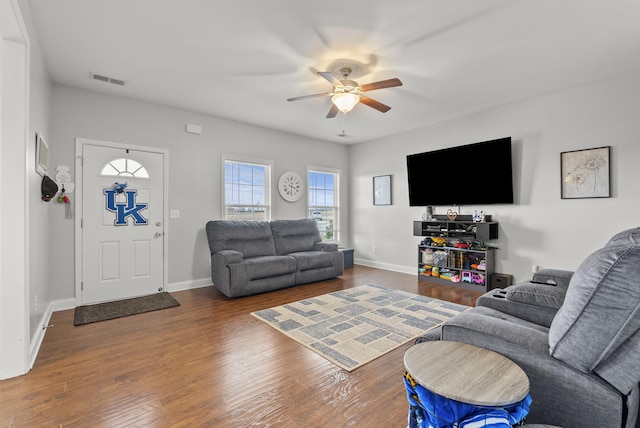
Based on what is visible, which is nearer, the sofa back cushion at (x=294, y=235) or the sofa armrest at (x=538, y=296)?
the sofa armrest at (x=538, y=296)

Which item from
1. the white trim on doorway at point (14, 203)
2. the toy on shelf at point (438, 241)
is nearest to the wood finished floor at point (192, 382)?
the white trim on doorway at point (14, 203)

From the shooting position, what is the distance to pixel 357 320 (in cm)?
328

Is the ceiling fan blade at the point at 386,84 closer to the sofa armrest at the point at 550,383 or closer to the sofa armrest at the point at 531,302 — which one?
the sofa armrest at the point at 531,302

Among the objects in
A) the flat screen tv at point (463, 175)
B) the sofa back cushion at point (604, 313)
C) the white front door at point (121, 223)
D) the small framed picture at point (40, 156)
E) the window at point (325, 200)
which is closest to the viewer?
the sofa back cushion at point (604, 313)

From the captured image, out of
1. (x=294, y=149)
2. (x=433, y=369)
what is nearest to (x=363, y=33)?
(x=433, y=369)

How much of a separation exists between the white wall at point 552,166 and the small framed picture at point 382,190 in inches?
27.6

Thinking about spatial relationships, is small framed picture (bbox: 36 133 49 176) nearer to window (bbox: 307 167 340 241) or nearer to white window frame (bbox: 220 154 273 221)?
white window frame (bbox: 220 154 273 221)

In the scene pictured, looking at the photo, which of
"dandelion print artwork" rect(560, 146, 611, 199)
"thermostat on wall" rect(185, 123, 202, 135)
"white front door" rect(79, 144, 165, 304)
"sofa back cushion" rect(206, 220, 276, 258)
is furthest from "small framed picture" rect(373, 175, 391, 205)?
"white front door" rect(79, 144, 165, 304)

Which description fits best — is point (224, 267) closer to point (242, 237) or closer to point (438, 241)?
point (242, 237)

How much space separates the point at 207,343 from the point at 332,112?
2.87 meters

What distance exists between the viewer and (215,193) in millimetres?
4984

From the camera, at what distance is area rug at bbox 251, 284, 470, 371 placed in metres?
2.63

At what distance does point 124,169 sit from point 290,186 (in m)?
2.73

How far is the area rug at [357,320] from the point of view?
263 centimetres
